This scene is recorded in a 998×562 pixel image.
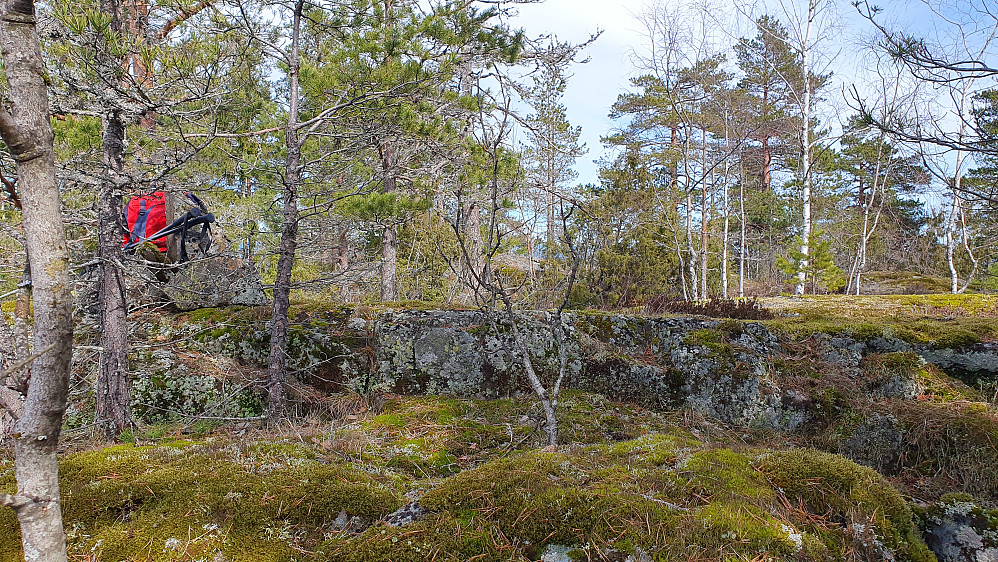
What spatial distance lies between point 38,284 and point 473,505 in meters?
1.74

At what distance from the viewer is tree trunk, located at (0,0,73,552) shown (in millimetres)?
1267

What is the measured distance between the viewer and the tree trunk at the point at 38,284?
1267 mm

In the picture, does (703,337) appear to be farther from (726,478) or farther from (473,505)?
(473,505)

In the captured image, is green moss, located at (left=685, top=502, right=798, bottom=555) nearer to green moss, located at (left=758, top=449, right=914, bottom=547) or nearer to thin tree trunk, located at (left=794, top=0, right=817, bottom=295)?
green moss, located at (left=758, top=449, right=914, bottom=547)

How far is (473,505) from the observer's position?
209cm

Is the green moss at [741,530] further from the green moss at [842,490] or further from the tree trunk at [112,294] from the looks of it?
the tree trunk at [112,294]

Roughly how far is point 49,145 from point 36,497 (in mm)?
1008

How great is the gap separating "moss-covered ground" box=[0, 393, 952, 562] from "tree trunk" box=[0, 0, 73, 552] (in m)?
0.59

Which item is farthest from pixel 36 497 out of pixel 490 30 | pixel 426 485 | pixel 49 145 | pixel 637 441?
pixel 490 30

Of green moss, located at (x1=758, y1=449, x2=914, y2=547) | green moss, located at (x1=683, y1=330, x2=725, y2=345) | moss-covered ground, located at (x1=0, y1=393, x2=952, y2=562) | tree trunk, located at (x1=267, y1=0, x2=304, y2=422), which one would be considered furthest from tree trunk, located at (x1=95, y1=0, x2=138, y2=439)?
green moss, located at (x1=683, y1=330, x2=725, y2=345)

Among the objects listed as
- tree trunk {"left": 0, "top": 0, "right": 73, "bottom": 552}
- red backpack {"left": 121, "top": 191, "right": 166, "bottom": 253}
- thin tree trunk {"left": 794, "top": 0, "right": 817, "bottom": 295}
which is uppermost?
thin tree trunk {"left": 794, "top": 0, "right": 817, "bottom": 295}

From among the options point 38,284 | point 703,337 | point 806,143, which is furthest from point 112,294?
point 806,143

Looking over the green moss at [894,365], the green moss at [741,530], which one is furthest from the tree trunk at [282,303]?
the green moss at [894,365]

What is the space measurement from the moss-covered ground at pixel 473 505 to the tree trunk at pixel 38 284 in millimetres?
592
